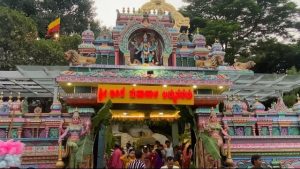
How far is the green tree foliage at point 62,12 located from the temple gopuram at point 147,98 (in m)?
20.1

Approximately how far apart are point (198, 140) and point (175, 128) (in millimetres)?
3653

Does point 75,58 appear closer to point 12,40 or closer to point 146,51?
point 146,51

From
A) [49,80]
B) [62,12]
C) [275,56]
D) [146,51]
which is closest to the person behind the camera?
[146,51]

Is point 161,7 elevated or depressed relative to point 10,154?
elevated

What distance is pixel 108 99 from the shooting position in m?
12.4

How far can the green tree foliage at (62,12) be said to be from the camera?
35219 mm

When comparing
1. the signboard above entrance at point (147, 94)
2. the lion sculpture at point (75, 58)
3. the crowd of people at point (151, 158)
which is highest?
the lion sculpture at point (75, 58)

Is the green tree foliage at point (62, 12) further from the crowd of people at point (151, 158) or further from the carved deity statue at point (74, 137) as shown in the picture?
the crowd of people at point (151, 158)

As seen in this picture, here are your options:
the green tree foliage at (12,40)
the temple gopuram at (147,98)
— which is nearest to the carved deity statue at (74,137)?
the temple gopuram at (147,98)

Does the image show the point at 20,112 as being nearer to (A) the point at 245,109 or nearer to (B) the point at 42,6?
(A) the point at 245,109

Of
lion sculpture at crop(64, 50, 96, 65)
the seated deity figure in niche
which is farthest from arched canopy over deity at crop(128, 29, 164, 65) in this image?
lion sculpture at crop(64, 50, 96, 65)

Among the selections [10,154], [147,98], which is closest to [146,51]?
[147,98]

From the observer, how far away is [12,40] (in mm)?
25438

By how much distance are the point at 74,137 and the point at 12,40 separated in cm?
1667
